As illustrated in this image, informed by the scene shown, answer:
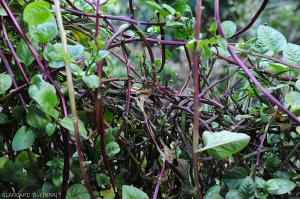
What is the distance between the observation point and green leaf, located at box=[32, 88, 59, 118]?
1.17 ft

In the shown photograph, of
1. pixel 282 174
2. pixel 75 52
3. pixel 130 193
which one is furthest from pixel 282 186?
pixel 75 52

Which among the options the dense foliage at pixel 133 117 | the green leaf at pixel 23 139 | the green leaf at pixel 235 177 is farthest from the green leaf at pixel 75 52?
the green leaf at pixel 235 177

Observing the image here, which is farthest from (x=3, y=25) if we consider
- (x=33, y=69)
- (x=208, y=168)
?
(x=208, y=168)

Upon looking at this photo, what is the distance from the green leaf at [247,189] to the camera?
0.38 meters

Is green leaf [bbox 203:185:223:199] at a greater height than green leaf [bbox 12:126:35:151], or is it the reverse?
green leaf [bbox 12:126:35:151]

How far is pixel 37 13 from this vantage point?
14.4 inches

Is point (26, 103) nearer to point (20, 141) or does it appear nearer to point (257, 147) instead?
point (20, 141)

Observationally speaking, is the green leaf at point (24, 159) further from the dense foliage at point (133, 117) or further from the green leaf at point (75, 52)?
the green leaf at point (75, 52)

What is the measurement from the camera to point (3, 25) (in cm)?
46

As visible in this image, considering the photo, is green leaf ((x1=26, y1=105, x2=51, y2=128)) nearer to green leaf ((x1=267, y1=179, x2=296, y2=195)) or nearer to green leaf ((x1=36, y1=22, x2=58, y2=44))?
green leaf ((x1=36, y1=22, x2=58, y2=44))

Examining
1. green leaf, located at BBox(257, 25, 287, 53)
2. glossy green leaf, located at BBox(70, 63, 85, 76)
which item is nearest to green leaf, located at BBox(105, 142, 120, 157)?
glossy green leaf, located at BBox(70, 63, 85, 76)

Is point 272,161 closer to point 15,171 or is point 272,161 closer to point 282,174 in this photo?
point 282,174

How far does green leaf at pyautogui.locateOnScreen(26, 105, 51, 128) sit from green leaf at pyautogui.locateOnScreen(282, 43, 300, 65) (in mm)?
290

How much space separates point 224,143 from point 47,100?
0.59 feet
